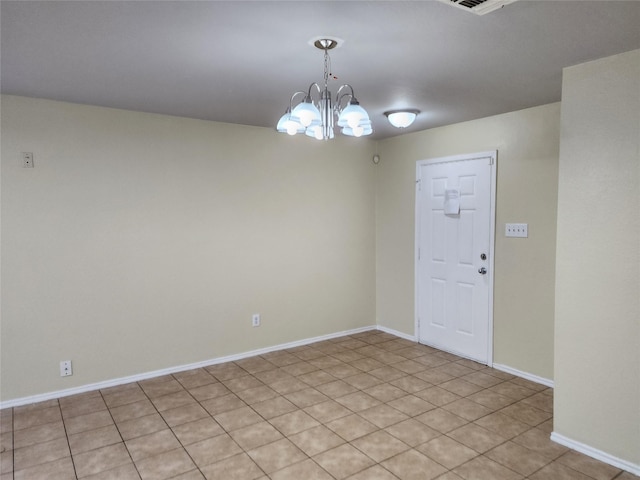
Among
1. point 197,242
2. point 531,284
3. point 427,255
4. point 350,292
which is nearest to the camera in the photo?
point 531,284

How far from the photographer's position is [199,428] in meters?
2.86

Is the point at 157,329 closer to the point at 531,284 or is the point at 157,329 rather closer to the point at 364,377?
the point at 364,377

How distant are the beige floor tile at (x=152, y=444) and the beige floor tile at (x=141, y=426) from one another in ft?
0.19

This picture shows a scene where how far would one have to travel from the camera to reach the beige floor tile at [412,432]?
2695mm

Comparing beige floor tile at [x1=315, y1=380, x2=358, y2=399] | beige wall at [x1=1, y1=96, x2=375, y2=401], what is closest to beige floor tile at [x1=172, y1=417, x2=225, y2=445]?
beige floor tile at [x1=315, y1=380, x2=358, y2=399]

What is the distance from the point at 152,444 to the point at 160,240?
1.73 meters

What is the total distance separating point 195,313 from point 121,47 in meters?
2.46

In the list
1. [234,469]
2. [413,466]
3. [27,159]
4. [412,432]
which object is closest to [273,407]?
[234,469]

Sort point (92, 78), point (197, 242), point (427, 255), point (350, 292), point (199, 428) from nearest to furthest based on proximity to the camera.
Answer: point (92, 78) < point (199, 428) < point (197, 242) < point (427, 255) < point (350, 292)

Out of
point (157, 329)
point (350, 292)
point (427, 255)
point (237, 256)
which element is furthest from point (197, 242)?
point (427, 255)

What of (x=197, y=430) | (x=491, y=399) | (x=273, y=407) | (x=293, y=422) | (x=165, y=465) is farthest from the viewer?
(x=491, y=399)

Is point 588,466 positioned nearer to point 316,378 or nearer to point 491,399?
point 491,399

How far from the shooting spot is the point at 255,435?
2766 millimetres

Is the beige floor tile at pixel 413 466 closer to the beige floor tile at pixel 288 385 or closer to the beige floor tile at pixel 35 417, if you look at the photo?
the beige floor tile at pixel 288 385
